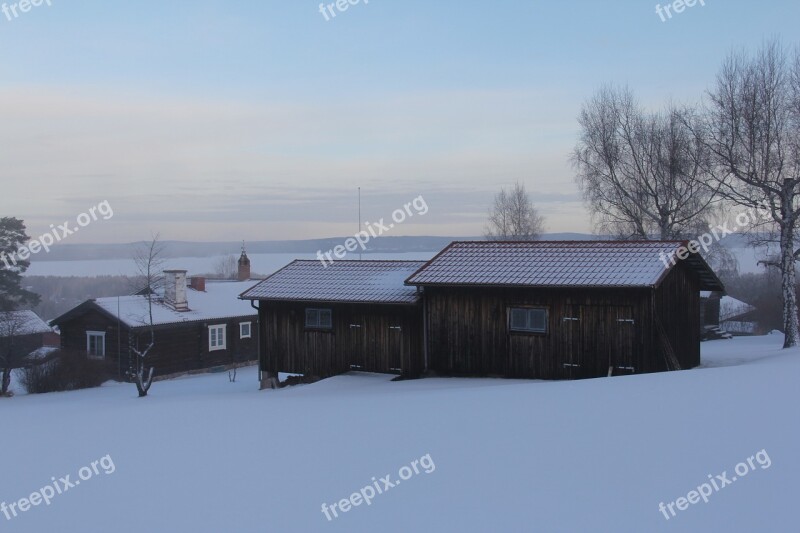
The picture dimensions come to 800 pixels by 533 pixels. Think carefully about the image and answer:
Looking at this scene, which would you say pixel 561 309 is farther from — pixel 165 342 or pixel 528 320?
pixel 165 342

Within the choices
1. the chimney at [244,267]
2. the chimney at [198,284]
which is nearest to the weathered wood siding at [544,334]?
the chimney at [198,284]

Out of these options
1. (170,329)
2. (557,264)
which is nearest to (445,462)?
(557,264)

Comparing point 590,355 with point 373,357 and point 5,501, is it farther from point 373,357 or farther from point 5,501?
point 5,501

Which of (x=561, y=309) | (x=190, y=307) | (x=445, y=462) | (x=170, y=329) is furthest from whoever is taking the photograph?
(x=190, y=307)

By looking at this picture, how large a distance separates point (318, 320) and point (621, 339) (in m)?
9.68

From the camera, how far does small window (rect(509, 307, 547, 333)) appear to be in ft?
59.3

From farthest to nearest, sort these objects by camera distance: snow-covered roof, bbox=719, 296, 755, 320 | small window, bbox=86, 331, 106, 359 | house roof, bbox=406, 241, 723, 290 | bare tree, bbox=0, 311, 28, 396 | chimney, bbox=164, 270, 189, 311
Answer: snow-covered roof, bbox=719, 296, 755, 320
chimney, bbox=164, 270, 189, 311
small window, bbox=86, 331, 106, 359
bare tree, bbox=0, 311, 28, 396
house roof, bbox=406, 241, 723, 290

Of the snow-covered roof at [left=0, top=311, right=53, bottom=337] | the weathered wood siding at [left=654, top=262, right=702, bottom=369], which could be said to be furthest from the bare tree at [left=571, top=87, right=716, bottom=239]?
the snow-covered roof at [left=0, top=311, right=53, bottom=337]

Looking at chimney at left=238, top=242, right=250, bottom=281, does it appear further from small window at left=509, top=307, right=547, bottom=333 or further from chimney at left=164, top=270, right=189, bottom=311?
small window at left=509, top=307, right=547, bottom=333

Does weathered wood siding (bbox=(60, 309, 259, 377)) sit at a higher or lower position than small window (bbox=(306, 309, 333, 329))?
lower

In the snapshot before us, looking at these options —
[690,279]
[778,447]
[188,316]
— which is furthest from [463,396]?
[188,316]

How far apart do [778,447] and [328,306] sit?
15.2m

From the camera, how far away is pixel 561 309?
17.8 metres

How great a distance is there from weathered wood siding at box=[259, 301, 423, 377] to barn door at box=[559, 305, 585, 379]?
4.35 meters
